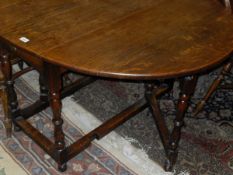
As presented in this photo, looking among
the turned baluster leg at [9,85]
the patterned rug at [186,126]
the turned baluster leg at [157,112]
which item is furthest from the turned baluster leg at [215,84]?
the turned baluster leg at [9,85]

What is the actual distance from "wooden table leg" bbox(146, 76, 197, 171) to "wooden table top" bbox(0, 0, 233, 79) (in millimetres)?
160

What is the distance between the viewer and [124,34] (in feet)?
4.64

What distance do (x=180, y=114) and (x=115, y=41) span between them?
43cm

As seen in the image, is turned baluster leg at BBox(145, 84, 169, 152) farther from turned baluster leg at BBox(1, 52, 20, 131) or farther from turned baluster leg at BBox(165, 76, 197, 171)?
turned baluster leg at BBox(1, 52, 20, 131)

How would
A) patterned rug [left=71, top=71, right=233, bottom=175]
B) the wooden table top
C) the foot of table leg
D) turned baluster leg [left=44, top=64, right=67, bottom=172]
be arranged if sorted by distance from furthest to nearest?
patterned rug [left=71, top=71, right=233, bottom=175], the foot of table leg, turned baluster leg [left=44, top=64, right=67, bottom=172], the wooden table top

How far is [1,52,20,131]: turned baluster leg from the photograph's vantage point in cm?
166

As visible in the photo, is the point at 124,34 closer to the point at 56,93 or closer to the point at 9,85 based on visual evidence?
the point at 56,93

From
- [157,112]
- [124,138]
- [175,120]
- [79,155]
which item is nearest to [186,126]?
[157,112]

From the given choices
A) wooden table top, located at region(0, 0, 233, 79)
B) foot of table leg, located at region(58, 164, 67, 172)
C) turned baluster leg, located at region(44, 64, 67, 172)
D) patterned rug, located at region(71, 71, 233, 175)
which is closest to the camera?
wooden table top, located at region(0, 0, 233, 79)

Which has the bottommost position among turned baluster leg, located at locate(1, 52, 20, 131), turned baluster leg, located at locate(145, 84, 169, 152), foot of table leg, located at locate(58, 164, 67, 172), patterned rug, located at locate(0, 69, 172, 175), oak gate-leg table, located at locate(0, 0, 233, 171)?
patterned rug, located at locate(0, 69, 172, 175)

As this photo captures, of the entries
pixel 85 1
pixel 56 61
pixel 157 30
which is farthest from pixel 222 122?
pixel 56 61

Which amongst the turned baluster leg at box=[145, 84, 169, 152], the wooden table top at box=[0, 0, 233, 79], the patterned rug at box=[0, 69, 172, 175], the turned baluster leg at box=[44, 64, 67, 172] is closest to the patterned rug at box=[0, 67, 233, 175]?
the patterned rug at box=[0, 69, 172, 175]

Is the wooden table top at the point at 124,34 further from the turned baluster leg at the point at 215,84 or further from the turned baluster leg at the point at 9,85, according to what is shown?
the turned baluster leg at the point at 215,84

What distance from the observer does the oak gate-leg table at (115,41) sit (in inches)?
49.9
